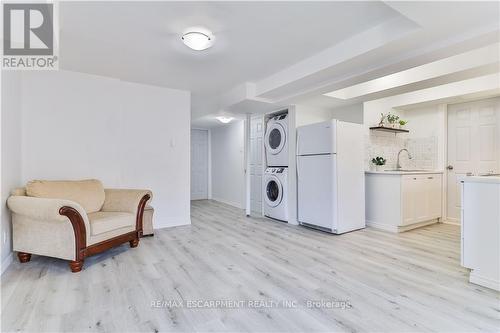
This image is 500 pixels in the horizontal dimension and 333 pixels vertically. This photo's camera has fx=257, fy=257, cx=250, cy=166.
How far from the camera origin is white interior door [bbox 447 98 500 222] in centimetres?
386

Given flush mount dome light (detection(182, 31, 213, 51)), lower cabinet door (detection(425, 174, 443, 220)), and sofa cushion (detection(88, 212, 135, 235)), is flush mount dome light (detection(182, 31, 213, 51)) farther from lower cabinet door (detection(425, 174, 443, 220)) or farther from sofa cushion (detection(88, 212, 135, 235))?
lower cabinet door (detection(425, 174, 443, 220))

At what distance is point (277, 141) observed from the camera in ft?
15.0

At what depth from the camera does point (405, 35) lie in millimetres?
2035

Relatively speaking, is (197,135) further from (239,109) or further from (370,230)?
(370,230)

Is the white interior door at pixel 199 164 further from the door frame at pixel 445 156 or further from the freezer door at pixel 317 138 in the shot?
the door frame at pixel 445 156

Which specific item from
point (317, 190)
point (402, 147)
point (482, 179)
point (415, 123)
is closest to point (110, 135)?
point (317, 190)

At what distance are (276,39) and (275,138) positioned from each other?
227 centimetres

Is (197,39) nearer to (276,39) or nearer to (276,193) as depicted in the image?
(276,39)

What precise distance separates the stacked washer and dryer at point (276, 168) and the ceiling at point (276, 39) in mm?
999

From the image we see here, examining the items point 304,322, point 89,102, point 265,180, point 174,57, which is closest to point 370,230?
point 265,180

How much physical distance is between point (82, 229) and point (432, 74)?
4.01m

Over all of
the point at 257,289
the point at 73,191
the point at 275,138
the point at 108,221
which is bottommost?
the point at 257,289

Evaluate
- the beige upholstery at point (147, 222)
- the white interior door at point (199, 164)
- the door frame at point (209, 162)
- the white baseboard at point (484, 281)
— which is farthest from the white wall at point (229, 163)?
the white baseboard at point (484, 281)

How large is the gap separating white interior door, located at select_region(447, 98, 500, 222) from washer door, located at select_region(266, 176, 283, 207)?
2.77 metres
